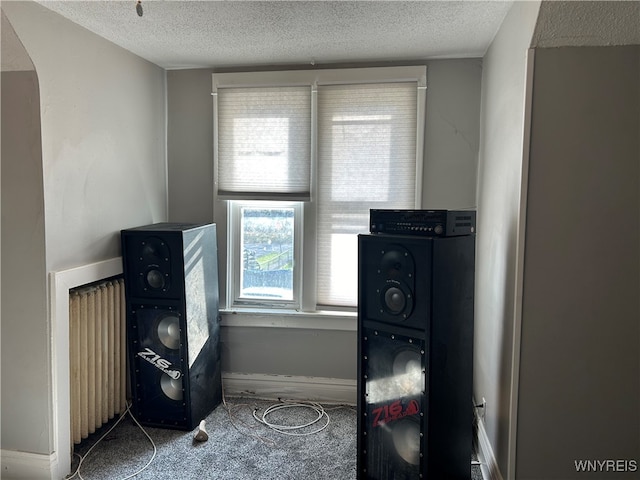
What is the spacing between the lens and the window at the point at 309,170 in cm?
251

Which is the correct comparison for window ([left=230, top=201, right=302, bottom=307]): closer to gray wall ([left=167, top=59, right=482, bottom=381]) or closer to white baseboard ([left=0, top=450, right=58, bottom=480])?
gray wall ([left=167, top=59, right=482, bottom=381])

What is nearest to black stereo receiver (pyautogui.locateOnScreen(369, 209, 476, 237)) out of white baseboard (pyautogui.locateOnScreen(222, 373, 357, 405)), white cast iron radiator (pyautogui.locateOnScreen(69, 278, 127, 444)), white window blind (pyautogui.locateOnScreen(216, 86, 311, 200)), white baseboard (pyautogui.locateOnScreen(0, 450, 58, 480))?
white window blind (pyautogui.locateOnScreen(216, 86, 311, 200))

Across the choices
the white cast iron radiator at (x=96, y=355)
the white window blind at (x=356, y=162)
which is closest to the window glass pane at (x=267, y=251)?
the white window blind at (x=356, y=162)

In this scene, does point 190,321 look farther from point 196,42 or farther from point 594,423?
point 594,423

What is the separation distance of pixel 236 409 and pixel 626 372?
1.89m

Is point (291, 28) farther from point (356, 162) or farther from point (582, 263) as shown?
point (582, 263)

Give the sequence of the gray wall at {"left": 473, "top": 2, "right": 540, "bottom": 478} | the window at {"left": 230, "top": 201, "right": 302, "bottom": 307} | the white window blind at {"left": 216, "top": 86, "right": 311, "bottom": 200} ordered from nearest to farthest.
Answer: the gray wall at {"left": 473, "top": 2, "right": 540, "bottom": 478}
the white window blind at {"left": 216, "top": 86, "right": 311, "bottom": 200}
the window at {"left": 230, "top": 201, "right": 302, "bottom": 307}

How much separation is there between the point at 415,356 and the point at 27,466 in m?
1.67

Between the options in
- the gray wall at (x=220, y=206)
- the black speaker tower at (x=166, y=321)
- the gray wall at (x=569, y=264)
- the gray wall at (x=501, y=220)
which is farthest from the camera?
the gray wall at (x=220, y=206)

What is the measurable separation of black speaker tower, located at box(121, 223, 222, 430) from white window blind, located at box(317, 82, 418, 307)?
747mm

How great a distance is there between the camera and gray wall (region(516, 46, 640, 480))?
4.75ft

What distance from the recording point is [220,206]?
8.84 feet

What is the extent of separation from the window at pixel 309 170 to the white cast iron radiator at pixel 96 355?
2.18 ft

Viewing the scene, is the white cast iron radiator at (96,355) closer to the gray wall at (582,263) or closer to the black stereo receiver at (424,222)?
the black stereo receiver at (424,222)
